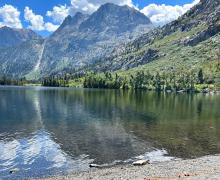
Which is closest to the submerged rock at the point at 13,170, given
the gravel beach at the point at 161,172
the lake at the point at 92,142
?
the lake at the point at 92,142

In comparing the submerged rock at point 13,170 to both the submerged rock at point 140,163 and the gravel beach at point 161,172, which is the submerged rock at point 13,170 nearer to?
the gravel beach at point 161,172

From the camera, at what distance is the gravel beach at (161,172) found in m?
47.3

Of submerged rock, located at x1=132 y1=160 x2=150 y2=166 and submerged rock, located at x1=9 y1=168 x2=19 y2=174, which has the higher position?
submerged rock, located at x1=132 y1=160 x2=150 y2=166

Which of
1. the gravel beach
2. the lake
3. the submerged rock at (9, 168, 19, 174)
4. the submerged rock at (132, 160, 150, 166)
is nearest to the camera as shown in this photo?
the gravel beach

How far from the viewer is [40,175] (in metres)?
53.0

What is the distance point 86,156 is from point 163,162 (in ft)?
45.4

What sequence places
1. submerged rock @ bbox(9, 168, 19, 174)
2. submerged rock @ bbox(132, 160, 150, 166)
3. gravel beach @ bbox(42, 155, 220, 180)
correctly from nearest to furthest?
gravel beach @ bbox(42, 155, 220, 180) < submerged rock @ bbox(9, 168, 19, 174) < submerged rock @ bbox(132, 160, 150, 166)

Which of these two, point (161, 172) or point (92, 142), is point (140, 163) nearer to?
point (161, 172)

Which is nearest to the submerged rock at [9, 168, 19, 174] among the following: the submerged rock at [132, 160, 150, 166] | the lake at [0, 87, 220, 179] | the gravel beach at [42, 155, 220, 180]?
the lake at [0, 87, 220, 179]

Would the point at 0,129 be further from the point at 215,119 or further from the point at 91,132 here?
the point at 215,119

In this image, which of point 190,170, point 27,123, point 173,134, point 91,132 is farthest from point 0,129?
point 190,170

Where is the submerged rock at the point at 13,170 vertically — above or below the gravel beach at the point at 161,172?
below

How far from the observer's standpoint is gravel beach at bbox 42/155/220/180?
47.3m

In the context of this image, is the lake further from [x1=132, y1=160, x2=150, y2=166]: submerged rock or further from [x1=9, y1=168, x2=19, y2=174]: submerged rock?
[x1=132, y1=160, x2=150, y2=166]: submerged rock
